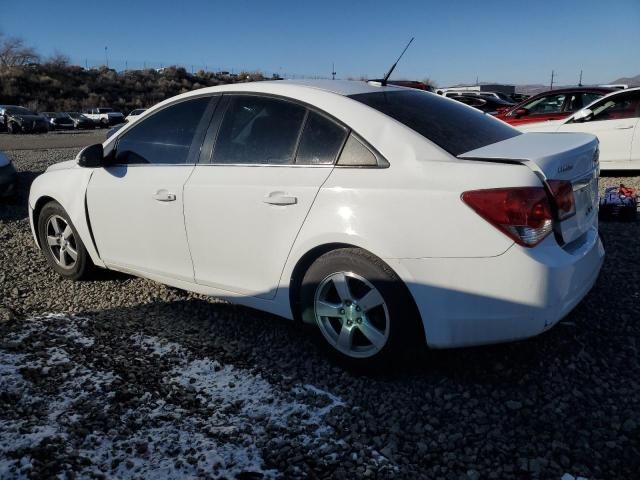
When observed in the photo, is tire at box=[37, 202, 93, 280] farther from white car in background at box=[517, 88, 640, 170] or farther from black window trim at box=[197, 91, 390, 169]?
white car in background at box=[517, 88, 640, 170]

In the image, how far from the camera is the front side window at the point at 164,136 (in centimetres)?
357

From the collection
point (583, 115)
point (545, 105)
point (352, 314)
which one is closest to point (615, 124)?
point (583, 115)

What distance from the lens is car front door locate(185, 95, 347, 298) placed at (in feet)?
9.59

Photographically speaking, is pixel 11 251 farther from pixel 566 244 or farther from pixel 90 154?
pixel 566 244

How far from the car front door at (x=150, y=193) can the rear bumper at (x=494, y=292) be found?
1.61 metres

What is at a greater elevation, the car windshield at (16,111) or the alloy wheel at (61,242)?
the car windshield at (16,111)

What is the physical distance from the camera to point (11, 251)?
18.2 feet

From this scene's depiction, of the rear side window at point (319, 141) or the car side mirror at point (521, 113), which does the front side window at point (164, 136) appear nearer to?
the rear side window at point (319, 141)

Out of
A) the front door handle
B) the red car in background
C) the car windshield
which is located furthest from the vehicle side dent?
the car windshield

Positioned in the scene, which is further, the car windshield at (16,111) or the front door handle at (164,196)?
the car windshield at (16,111)

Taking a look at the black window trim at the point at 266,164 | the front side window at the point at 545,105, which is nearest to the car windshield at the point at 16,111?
the front side window at the point at 545,105

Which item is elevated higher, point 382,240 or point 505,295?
point 382,240

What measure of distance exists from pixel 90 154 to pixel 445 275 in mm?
2785

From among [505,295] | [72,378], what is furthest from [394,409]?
[72,378]
